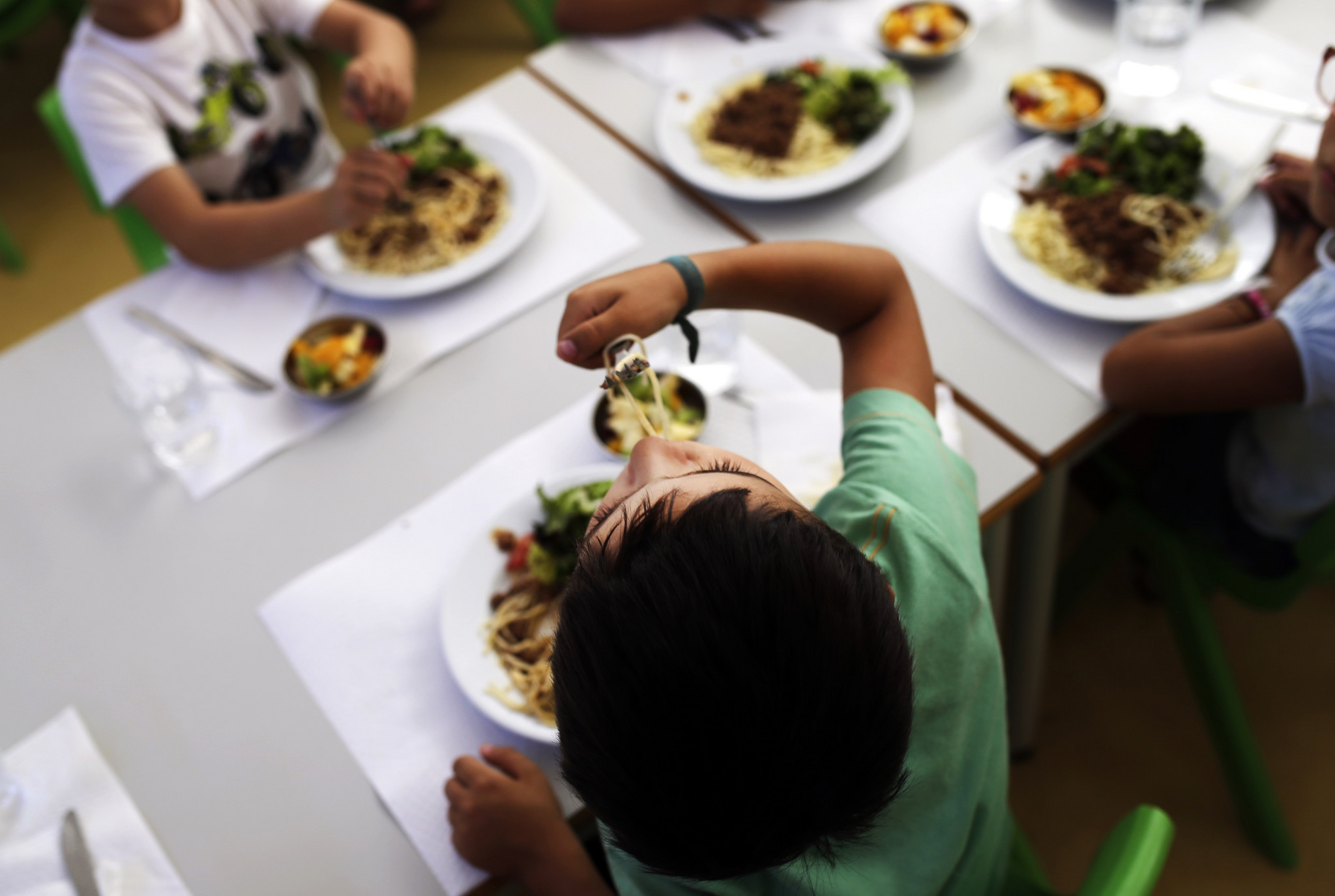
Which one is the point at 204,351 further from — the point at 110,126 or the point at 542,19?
the point at 542,19

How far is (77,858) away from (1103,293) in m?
1.44

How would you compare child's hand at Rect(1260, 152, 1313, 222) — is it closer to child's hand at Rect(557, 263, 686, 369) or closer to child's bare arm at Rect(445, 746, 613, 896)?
child's hand at Rect(557, 263, 686, 369)

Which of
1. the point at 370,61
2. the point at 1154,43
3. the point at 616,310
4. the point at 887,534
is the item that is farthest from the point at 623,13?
the point at 887,534

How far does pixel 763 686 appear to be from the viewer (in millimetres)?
612

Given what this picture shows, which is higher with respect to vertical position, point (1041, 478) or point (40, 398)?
point (40, 398)

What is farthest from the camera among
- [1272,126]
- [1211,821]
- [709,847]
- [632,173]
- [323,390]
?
[1211,821]

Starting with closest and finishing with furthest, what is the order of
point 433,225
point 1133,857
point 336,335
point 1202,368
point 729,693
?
point 729,693
point 1133,857
point 1202,368
point 336,335
point 433,225

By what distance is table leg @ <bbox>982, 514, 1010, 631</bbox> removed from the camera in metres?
1.27

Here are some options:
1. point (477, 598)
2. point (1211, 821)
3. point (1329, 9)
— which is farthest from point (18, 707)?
point (1329, 9)

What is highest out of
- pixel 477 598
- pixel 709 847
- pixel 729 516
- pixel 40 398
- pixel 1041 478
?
pixel 729 516

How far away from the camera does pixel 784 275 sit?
1.12 metres

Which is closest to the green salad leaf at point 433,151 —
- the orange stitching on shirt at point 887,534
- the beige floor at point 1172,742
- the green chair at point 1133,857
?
the orange stitching on shirt at point 887,534

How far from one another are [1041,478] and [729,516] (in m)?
0.72

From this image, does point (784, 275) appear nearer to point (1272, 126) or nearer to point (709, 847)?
point (709, 847)
